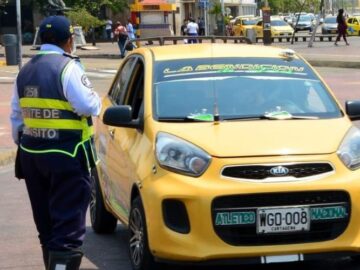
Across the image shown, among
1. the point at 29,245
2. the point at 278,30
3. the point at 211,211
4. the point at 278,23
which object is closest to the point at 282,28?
the point at 278,30

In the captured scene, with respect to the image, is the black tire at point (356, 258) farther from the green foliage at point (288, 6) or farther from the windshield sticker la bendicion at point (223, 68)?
the green foliage at point (288, 6)

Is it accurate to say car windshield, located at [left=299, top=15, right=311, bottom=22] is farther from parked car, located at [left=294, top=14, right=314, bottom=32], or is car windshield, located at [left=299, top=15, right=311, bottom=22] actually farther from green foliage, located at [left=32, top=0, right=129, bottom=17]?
green foliage, located at [left=32, top=0, right=129, bottom=17]

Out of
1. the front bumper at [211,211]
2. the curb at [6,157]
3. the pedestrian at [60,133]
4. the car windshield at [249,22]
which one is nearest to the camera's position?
the pedestrian at [60,133]

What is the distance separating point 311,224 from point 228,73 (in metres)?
1.60

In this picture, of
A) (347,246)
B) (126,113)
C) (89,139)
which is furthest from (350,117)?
(89,139)

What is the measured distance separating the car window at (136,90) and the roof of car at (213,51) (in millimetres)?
190

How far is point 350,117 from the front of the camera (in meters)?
6.24

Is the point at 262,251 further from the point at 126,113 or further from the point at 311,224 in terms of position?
the point at 126,113

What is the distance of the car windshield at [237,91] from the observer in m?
5.89

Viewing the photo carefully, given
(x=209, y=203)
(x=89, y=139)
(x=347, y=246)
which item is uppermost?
(x=89, y=139)

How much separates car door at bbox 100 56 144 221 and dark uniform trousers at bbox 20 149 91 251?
0.91m

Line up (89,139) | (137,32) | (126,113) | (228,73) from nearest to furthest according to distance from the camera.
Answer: (89,139)
(126,113)
(228,73)
(137,32)

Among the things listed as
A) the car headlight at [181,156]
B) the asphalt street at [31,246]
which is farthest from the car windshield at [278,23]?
the car headlight at [181,156]

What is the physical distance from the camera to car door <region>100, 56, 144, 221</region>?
19.4 ft
